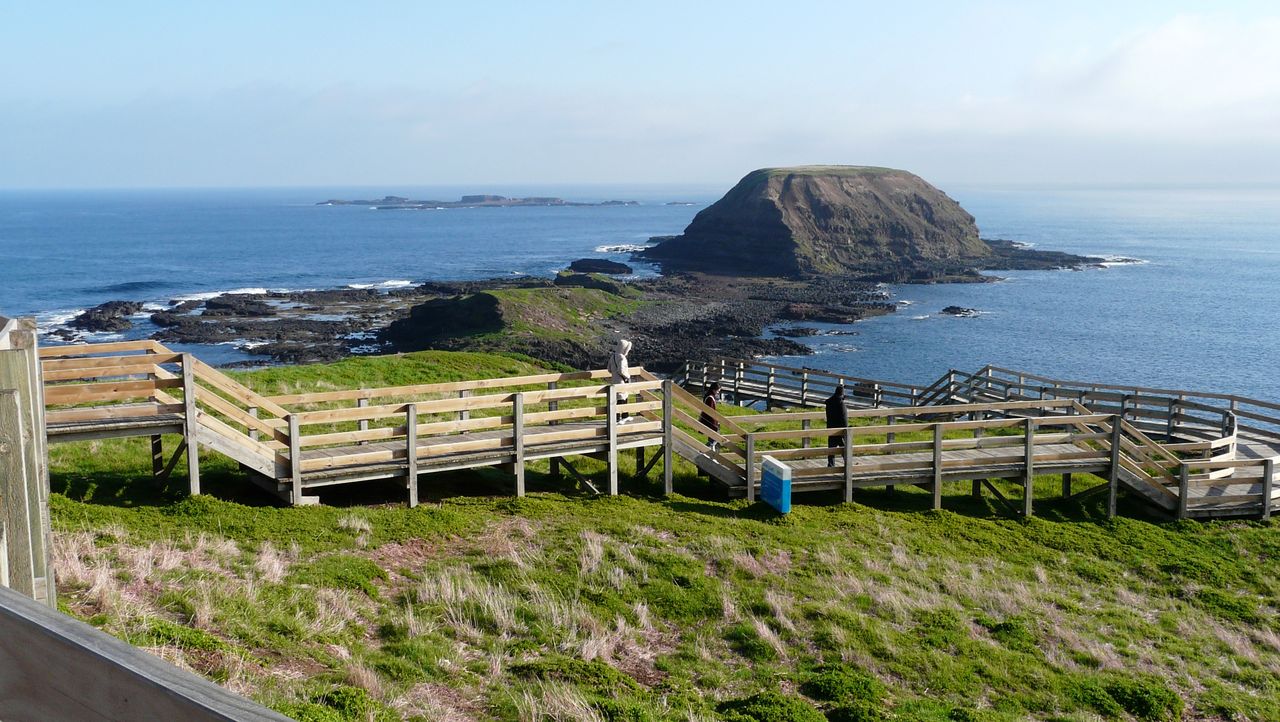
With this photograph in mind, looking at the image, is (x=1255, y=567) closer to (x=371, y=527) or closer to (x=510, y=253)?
(x=371, y=527)

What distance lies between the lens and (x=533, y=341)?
66.9 meters

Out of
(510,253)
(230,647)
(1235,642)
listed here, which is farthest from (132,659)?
(510,253)

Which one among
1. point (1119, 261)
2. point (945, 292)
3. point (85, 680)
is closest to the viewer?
point (85, 680)

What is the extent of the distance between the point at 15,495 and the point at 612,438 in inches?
574

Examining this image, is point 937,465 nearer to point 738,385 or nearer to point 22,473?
point 738,385

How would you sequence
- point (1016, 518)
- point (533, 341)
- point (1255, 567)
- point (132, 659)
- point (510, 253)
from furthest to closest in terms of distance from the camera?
1. point (510, 253)
2. point (533, 341)
3. point (1016, 518)
4. point (1255, 567)
5. point (132, 659)

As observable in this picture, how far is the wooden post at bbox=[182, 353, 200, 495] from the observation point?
50.5ft

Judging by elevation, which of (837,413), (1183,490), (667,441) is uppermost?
(837,413)

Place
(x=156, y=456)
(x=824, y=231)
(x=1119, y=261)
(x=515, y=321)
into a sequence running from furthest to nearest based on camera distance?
(x=1119, y=261) < (x=824, y=231) < (x=515, y=321) < (x=156, y=456)

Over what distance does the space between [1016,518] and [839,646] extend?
340 inches

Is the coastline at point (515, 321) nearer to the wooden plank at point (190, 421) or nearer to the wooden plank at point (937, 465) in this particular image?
the wooden plank at point (937, 465)

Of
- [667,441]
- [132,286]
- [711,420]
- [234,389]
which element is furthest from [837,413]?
[132,286]

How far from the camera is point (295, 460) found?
632 inches

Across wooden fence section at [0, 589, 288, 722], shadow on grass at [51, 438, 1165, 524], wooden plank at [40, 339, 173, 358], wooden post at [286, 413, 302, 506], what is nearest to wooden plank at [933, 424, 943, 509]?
shadow on grass at [51, 438, 1165, 524]
